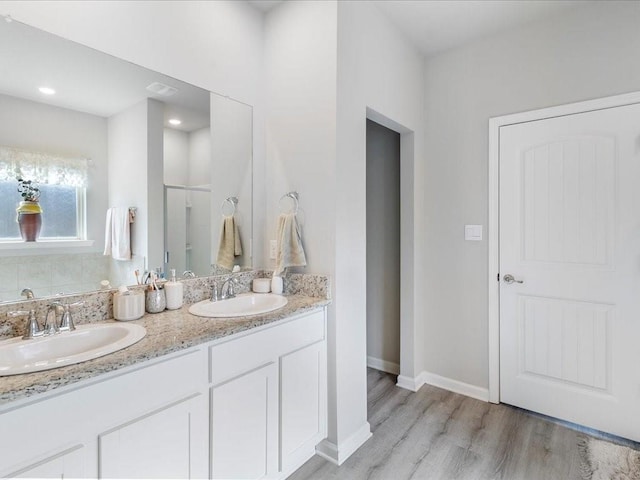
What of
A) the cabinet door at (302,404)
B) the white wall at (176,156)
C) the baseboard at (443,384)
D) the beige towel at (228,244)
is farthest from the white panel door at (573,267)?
the white wall at (176,156)

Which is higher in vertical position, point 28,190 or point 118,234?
point 28,190

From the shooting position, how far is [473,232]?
2523 millimetres

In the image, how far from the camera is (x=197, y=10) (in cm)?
181

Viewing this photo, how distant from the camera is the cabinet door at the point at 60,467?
889 millimetres

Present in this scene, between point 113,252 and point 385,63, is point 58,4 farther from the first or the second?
point 385,63

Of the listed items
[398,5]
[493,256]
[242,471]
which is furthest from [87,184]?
[493,256]

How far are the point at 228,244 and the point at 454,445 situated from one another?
179cm

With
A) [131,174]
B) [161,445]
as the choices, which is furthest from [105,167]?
[161,445]

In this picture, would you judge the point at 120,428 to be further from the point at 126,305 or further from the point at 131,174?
the point at 131,174

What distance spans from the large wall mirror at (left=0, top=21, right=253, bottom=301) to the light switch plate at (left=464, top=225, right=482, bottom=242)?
171 cm

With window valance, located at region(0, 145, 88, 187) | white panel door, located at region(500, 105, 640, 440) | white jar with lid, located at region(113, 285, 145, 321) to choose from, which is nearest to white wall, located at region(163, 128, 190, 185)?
window valance, located at region(0, 145, 88, 187)

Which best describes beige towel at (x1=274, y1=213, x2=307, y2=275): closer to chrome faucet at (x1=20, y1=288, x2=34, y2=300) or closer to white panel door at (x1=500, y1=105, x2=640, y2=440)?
chrome faucet at (x1=20, y1=288, x2=34, y2=300)

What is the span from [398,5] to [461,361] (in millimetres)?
2537

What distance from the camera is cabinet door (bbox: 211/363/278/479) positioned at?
53.1 inches
